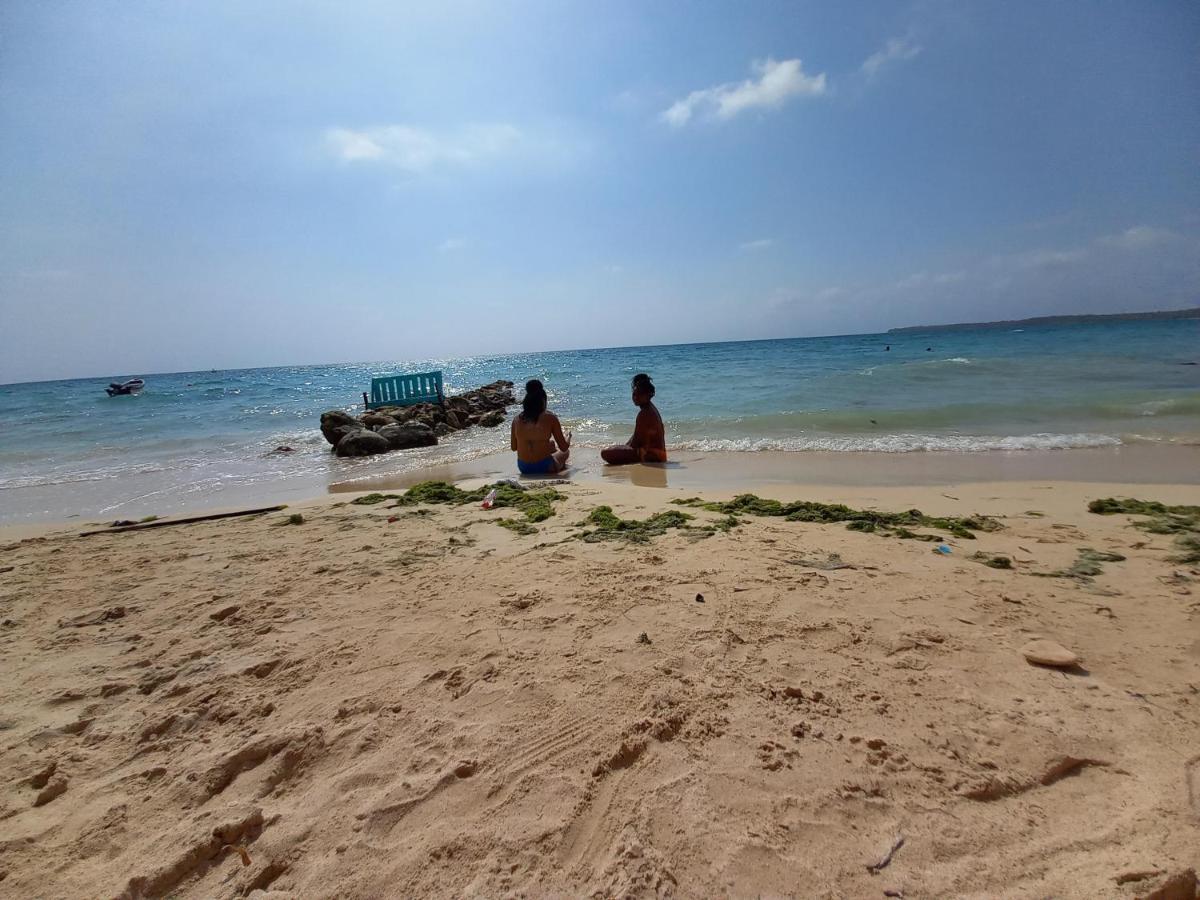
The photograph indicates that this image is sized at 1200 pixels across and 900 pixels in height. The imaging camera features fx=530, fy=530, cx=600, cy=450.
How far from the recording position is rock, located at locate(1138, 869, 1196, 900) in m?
1.40

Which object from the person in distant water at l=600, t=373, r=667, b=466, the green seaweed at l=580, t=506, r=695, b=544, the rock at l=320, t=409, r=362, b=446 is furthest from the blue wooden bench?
the green seaweed at l=580, t=506, r=695, b=544

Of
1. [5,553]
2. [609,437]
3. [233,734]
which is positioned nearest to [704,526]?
[233,734]

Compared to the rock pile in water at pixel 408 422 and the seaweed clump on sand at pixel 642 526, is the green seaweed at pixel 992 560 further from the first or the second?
the rock pile in water at pixel 408 422

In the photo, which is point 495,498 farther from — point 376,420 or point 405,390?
point 405,390

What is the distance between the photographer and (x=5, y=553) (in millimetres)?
5172

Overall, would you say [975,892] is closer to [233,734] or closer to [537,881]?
[537,881]

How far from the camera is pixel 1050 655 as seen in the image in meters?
2.43

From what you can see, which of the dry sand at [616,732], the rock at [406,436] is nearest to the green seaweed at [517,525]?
the dry sand at [616,732]

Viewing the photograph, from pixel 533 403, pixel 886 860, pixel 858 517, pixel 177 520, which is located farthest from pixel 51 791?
pixel 533 403

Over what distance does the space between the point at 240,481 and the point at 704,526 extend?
27.4ft

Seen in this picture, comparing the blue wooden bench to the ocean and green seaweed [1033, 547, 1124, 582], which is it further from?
green seaweed [1033, 547, 1124, 582]

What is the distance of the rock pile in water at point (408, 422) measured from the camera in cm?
1150

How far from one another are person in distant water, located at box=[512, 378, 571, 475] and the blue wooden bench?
9.64 meters

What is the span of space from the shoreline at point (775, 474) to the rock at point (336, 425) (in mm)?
3174
